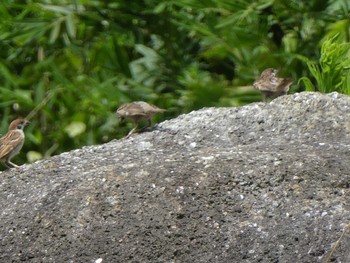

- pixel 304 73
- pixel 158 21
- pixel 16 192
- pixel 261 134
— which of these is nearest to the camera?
pixel 16 192

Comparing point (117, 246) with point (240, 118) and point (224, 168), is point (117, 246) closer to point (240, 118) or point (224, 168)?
point (224, 168)

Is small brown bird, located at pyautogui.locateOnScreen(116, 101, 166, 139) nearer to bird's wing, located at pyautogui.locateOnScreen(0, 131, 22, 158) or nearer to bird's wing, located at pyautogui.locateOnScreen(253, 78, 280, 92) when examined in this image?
bird's wing, located at pyautogui.locateOnScreen(0, 131, 22, 158)

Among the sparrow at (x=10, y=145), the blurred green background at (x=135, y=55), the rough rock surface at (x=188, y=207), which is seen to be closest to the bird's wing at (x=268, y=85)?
the blurred green background at (x=135, y=55)

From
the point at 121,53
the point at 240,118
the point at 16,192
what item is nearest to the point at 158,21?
the point at 121,53

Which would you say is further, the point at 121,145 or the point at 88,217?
the point at 121,145

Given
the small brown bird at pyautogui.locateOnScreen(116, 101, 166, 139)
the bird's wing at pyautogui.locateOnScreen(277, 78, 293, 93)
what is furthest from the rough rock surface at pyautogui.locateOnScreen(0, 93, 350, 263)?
the bird's wing at pyautogui.locateOnScreen(277, 78, 293, 93)

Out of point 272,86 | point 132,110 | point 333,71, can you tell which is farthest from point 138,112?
point 333,71

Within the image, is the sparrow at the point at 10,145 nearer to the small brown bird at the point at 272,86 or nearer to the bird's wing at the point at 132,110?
the bird's wing at the point at 132,110
